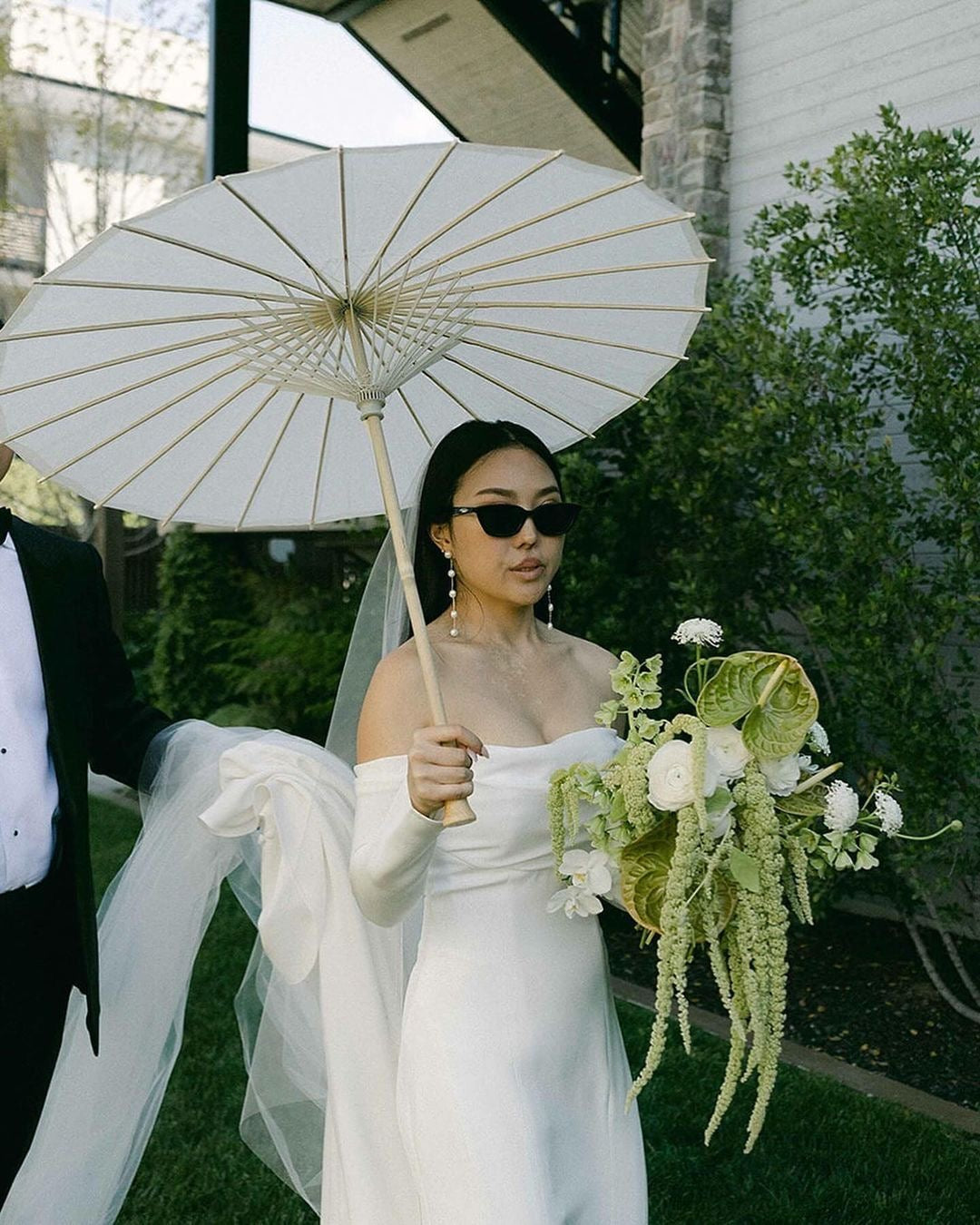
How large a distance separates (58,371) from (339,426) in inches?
29.4

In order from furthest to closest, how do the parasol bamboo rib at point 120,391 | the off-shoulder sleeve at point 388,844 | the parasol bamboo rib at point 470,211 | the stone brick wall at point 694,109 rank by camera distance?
the stone brick wall at point 694,109 < the parasol bamboo rib at point 120,391 < the parasol bamboo rib at point 470,211 < the off-shoulder sleeve at point 388,844

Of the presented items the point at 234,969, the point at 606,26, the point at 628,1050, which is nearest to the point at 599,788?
the point at 628,1050

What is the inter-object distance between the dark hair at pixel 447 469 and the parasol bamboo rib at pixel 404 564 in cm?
28

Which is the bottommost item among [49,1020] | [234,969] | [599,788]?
[234,969]

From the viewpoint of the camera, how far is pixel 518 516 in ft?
8.93

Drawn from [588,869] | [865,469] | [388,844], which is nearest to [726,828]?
[588,869]

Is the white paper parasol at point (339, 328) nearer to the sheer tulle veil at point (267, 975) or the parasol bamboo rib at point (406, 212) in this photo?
the parasol bamboo rib at point (406, 212)

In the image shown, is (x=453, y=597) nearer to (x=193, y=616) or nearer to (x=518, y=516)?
(x=518, y=516)

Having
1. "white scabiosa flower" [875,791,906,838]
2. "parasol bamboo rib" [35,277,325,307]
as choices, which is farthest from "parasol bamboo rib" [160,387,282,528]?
"white scabiosa flower" [875,791,906,838]

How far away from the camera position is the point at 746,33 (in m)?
7.43

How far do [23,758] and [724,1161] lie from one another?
2780mm

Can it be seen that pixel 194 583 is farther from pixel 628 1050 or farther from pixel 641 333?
pixel 641 333

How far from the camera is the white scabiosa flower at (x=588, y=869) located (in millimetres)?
2334

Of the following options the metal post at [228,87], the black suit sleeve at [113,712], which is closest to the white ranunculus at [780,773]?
the black suit sleeve at [113,712]
